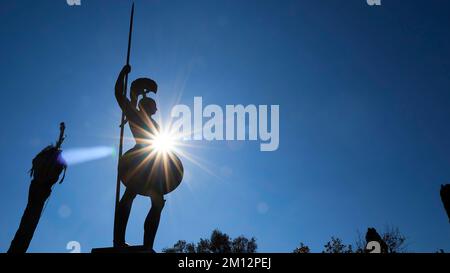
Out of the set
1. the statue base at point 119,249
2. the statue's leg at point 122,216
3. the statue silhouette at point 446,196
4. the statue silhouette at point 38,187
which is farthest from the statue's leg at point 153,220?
the statue silhouette at point 38,187

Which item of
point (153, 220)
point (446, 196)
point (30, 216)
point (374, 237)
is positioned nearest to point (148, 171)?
point (153, 220)

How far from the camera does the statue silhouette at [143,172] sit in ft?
16.4

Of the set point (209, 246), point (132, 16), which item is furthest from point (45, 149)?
point (132, 16)

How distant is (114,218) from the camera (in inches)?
197

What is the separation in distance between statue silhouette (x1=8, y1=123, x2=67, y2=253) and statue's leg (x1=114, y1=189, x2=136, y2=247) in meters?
41.8

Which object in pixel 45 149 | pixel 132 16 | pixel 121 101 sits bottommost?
pixel 121 101

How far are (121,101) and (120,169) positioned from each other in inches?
41.8

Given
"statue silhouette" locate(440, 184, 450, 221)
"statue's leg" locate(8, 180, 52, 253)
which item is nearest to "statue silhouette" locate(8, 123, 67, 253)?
"statue's leg" locate(8, 180, 52, 253)

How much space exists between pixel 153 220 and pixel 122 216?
17.2 inches

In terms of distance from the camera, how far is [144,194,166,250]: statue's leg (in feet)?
16.3

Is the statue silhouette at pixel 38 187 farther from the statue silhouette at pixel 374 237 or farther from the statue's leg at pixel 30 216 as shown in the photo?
the statue silhouette at pixel 374 237

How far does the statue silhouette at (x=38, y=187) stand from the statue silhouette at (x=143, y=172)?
41.4 metres
